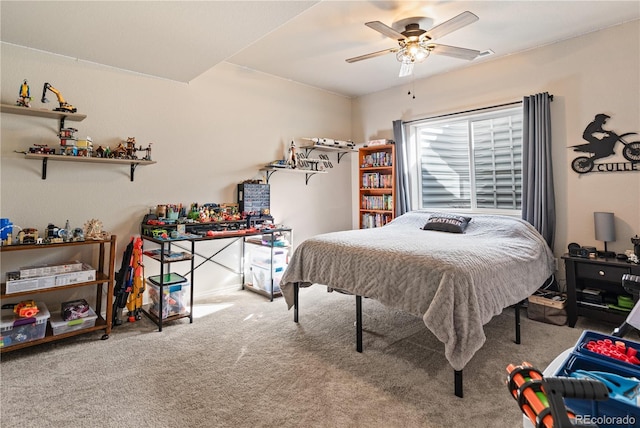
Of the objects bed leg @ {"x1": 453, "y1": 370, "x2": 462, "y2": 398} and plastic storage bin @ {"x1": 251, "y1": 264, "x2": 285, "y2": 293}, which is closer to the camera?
bed leg @ {"x1": 453, "y1": 370, "x2": 462, "y2": 398}

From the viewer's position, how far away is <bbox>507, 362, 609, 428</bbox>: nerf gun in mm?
572

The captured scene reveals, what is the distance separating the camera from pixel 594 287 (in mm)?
2986

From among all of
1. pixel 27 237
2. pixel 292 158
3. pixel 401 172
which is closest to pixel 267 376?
pixel 27 237

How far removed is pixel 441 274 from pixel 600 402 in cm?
129

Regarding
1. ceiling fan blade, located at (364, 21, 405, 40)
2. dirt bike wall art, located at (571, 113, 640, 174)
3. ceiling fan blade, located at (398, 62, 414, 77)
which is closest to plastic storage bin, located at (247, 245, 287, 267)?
ceiling fan blade, located at (398, 62, 414, 77)

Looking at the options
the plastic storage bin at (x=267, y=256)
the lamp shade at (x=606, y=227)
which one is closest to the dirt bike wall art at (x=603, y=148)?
the lamp shade at (x=606, y=227)

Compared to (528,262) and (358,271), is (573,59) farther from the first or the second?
(358,271)

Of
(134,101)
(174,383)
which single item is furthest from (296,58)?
(174,383)

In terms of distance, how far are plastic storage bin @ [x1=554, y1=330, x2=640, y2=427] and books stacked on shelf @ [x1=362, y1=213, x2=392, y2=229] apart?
3.84 m

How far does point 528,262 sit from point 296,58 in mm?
3118

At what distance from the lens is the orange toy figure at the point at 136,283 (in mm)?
2979

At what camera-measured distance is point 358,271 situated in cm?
243

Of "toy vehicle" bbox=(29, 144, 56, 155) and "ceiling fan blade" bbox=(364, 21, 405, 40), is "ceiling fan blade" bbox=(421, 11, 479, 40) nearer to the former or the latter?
"ceiling fan blade" bbox=(364, 21, 405, 40)

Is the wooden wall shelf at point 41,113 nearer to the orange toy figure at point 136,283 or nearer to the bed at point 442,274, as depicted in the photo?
the orange toy figure at point 136,283
